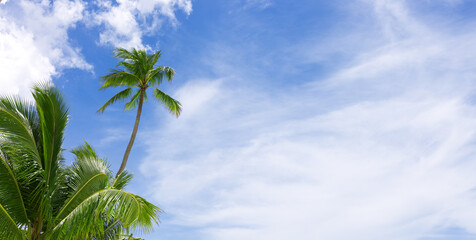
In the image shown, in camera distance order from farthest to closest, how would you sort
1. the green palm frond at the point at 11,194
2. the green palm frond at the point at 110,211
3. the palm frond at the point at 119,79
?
the palm frond at the point at 119,79, the green palm frond at the point at 11,194, the green palm frond at the point at 110,211

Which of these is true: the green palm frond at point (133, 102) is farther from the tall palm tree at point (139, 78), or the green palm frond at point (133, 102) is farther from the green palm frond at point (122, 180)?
the green palm frond at point (122, 180)

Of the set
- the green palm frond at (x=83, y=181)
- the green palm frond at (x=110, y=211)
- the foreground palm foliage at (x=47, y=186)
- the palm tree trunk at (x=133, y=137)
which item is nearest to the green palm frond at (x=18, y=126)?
the foreground palm foliage at (x=47, y=186)

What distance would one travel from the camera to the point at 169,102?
780 inches

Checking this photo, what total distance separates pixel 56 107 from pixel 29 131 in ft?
3.05

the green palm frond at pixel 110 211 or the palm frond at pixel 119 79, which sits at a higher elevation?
the palm frond at pixel 119 79

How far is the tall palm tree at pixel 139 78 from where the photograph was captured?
19078 millimetres

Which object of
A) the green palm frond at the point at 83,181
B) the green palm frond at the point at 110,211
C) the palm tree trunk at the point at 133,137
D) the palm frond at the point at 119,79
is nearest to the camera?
the green palm frond at the point at 110,211

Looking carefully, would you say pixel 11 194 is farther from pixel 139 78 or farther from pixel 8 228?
pixel 139 78

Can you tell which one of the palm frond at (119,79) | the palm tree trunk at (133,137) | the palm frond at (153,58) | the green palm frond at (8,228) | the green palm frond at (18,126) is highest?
the palm frond at (153,58)

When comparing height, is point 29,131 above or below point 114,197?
above

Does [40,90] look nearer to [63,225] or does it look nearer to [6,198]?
[6,198]

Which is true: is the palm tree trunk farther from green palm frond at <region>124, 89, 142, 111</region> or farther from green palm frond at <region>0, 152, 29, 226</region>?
green palm frond at <region>0, 152, 29, 226</region>

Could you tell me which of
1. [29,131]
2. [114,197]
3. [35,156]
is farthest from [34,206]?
[114,197]

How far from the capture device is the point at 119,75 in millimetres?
19016
